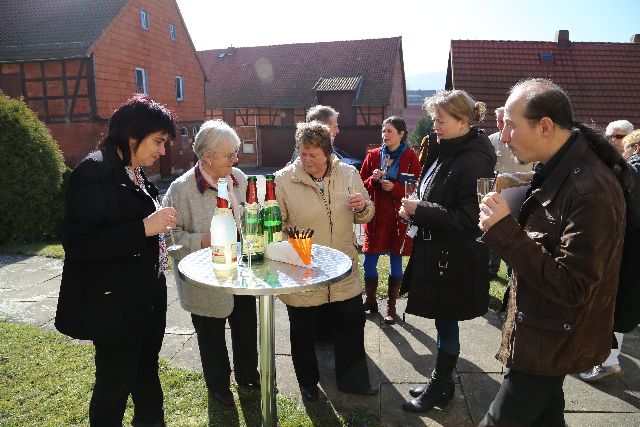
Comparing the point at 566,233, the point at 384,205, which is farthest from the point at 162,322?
the point at 384,205

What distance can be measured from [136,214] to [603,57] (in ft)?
55.4

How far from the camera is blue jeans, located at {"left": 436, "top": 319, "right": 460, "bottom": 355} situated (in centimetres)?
307

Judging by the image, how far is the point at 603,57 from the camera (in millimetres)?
15016

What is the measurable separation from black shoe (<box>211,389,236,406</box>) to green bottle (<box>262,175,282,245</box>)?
49.0 inches

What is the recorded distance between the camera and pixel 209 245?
2.93 m

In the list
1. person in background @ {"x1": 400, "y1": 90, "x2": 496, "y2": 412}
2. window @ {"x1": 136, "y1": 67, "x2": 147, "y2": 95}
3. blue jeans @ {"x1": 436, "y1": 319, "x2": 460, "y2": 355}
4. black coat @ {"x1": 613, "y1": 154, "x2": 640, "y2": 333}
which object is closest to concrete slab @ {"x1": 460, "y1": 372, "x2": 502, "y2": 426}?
blue jeans @ {"x1": 436, "y1": 319, "x2": 460, "y2": 355}

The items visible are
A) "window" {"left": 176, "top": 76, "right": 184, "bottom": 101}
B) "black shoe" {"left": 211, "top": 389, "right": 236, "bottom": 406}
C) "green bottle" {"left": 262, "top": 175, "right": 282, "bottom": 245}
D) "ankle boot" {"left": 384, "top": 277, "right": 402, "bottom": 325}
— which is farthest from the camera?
"window" {"left": 176, "top": 76, "right": 184, "bottom": 101}

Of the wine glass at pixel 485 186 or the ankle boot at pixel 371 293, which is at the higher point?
the wine glass at pixel 485 186

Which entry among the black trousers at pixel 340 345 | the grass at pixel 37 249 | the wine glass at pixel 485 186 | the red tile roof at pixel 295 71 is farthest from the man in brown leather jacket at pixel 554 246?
the red tile roof at pixel 295 71

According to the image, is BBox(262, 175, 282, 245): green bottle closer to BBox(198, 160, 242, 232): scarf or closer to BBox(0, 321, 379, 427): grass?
BBox(198, 160, 242, 232): scarf

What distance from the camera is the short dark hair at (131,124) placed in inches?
94.1

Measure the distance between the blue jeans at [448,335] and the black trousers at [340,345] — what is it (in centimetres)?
60

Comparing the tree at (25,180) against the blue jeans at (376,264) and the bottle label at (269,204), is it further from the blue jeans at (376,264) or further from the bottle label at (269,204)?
the bottle label at (269,204)

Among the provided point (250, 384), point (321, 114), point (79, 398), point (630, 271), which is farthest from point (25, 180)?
point (630, 271)
